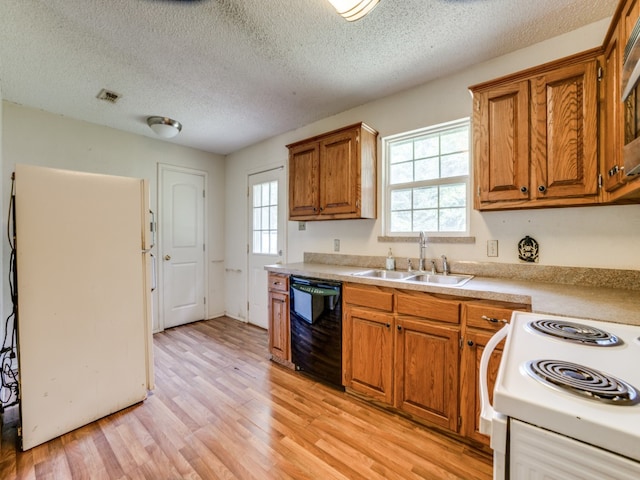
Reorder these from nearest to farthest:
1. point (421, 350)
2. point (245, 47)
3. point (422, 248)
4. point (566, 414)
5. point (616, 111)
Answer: point (566, 414)
point (616, 111)
point (421, 350)
point (245, 47)
point (422, 248)

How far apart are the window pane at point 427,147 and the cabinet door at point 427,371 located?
147cm

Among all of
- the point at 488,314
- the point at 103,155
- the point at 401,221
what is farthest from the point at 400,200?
the point at 103,155

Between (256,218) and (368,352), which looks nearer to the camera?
(368,352)

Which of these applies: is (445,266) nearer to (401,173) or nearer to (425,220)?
(425,220)

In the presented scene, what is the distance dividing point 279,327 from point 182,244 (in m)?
2.11

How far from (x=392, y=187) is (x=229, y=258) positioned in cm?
281

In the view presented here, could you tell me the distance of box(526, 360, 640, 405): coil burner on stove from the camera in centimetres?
61

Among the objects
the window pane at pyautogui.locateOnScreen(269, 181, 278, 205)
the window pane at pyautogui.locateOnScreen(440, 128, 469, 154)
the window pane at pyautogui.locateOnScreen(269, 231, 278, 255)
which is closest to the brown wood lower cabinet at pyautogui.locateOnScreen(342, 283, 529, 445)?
the window pane at pyautogui.locateOnScreen(440, 128, 469, 154)

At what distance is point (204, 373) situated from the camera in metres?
2.56

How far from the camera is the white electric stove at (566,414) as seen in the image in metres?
0.53

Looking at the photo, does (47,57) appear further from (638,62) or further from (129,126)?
(638,62)

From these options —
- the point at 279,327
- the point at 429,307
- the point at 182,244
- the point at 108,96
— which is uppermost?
the point at 108,96

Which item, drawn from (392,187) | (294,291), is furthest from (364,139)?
(294,291)

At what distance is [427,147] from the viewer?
8.13 feet
